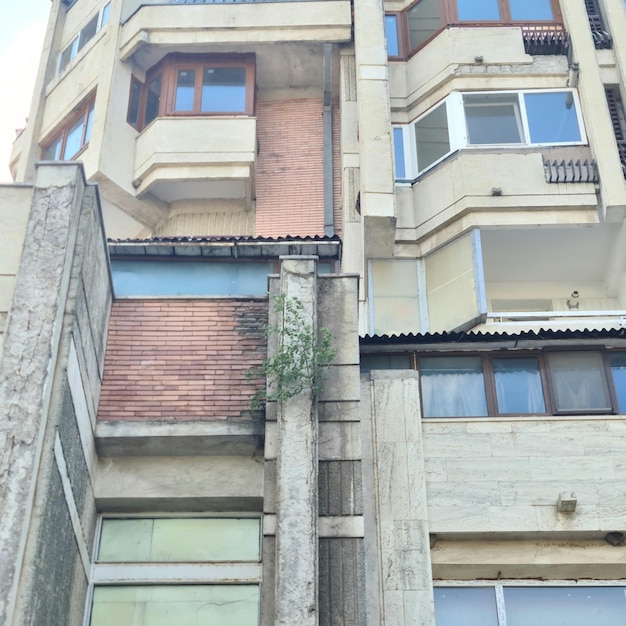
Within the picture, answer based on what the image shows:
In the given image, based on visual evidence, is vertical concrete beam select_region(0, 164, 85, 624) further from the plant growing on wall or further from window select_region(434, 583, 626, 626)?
window select_region(434, 583, 626, 626)

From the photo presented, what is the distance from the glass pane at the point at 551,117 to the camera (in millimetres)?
19891

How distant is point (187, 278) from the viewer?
50.3ft

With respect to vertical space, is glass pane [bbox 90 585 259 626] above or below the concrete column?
below

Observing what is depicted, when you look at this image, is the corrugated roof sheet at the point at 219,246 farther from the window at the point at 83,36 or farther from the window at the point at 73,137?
the window at the point at 83,36

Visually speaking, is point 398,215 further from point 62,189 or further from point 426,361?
point 62,189

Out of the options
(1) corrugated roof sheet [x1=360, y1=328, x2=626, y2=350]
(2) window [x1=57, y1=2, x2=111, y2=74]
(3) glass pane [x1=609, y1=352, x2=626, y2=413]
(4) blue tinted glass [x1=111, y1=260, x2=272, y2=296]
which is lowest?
(3) glass pane [x1=609, y1=352, x2=626, y2=413]

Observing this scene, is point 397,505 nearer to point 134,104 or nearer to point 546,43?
point 546,43

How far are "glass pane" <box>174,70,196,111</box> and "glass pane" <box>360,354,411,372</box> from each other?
10.0 metres

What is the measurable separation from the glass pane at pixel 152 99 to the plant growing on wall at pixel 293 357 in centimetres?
1127

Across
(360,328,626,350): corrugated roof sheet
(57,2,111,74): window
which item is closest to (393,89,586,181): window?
(360,328,626,350): corrugated roof sheet

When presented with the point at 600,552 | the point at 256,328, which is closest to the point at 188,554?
the point at 256,328

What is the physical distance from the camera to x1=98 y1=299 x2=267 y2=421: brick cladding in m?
13.1

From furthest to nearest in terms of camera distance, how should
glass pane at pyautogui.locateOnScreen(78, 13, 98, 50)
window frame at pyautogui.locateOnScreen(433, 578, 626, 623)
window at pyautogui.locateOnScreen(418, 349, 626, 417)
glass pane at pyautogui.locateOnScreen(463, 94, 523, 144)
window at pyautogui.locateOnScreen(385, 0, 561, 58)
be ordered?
glass pane at pyautogui.locateOnScreen(78, 13, 98, 50) → window at pyautogui.locateOnScreen(385, 0, 561, 58) → glass pane at pyautogui.locateOnScreen(463, 94, 523, 144) → window at pyautogui.locateOnScreen(418, 349, 626, 417) → window frame at pyautogui.locateOnScreen(433, 578, 626, 623)

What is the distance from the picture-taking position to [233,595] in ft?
40.5
